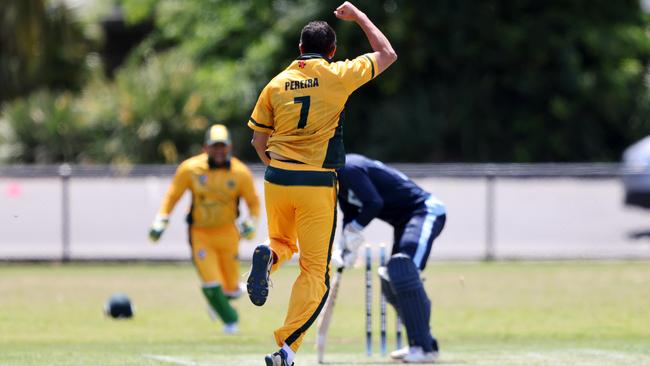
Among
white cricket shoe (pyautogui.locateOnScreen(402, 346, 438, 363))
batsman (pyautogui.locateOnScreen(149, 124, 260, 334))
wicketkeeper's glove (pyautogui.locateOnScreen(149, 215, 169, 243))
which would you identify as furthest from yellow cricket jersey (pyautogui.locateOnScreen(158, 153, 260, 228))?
white cricket shoe (pyautogui.locateOnScreen(402, 346, 438, 363))

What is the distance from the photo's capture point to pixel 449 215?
21938 mm

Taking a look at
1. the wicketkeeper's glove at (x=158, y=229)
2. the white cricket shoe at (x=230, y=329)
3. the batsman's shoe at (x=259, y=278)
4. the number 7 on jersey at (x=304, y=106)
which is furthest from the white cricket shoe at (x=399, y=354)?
the wicketkeeper's glove at (x=158, y=229)

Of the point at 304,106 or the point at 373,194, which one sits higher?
the point at 304,106

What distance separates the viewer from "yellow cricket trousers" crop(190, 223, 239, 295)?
14.2 m

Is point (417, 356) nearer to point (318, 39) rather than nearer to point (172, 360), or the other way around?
point (172, 360)

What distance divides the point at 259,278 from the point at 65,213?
14210mm

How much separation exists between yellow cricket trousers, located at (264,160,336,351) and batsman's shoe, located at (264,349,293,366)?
4.6 inches

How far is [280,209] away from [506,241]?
45.4 feet

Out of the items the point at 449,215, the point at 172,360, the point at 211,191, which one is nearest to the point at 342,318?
the point at 211,191

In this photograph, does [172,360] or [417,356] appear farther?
[417,356]

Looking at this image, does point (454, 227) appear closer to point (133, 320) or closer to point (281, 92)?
point (133, 320)

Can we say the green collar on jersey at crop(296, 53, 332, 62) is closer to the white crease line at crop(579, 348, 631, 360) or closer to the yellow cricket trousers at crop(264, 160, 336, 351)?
the yellow cricket trousers at crop(264, 160, 336, 351)

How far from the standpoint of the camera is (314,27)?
8.68 m

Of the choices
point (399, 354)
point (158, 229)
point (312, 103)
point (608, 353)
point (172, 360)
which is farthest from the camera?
point (158, 229)
